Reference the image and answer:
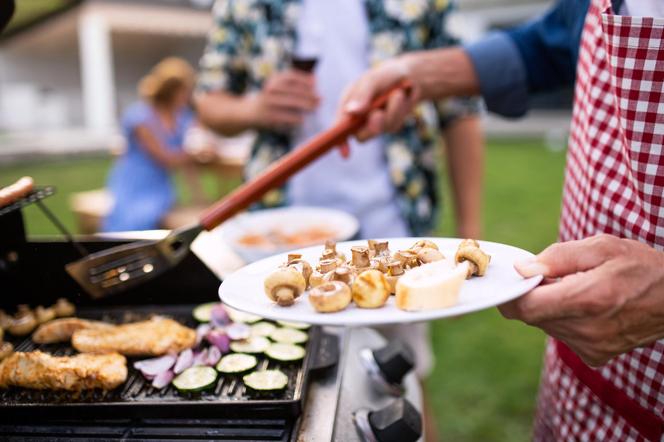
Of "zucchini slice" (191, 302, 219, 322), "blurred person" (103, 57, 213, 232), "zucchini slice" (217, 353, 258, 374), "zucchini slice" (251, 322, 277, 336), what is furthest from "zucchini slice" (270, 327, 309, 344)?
"blurred person" (103, 57, 213, 232)

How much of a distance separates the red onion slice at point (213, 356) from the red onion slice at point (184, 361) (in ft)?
0.15

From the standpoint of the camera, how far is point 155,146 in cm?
622

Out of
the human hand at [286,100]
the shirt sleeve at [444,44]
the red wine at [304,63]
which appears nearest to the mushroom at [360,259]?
the red wine at [304,63]

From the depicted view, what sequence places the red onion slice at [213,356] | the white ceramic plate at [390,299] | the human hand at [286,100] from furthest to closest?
1. the human hand at [286,100]
2. the red onion slice at [213,356]
3. the white ceramic plate at [390,299]

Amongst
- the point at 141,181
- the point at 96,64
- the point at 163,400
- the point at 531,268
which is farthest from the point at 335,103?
the point at 96,64

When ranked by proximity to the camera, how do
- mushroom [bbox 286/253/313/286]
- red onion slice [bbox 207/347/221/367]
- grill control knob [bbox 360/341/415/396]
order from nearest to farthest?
mushroom [bbox 286/253/313/286] < red onion slice [bbox 207/347/221/367] < grill control knob [bbox 360/341/415/396]

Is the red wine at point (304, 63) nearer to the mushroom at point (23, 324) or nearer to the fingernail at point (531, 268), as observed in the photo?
the mushroom at point (23, 324)

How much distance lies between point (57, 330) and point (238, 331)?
0.51 meters

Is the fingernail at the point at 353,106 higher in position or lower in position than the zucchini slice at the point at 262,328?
higher

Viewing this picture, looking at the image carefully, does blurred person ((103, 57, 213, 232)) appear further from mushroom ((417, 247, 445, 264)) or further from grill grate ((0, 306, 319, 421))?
mushroom ((417, 247, 445, 264))

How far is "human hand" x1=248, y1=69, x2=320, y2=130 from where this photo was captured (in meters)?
2.31

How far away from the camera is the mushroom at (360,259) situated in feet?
3.67

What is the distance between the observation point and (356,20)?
254 cm

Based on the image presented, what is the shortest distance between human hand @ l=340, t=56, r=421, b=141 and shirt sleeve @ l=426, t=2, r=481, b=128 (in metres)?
0.55
